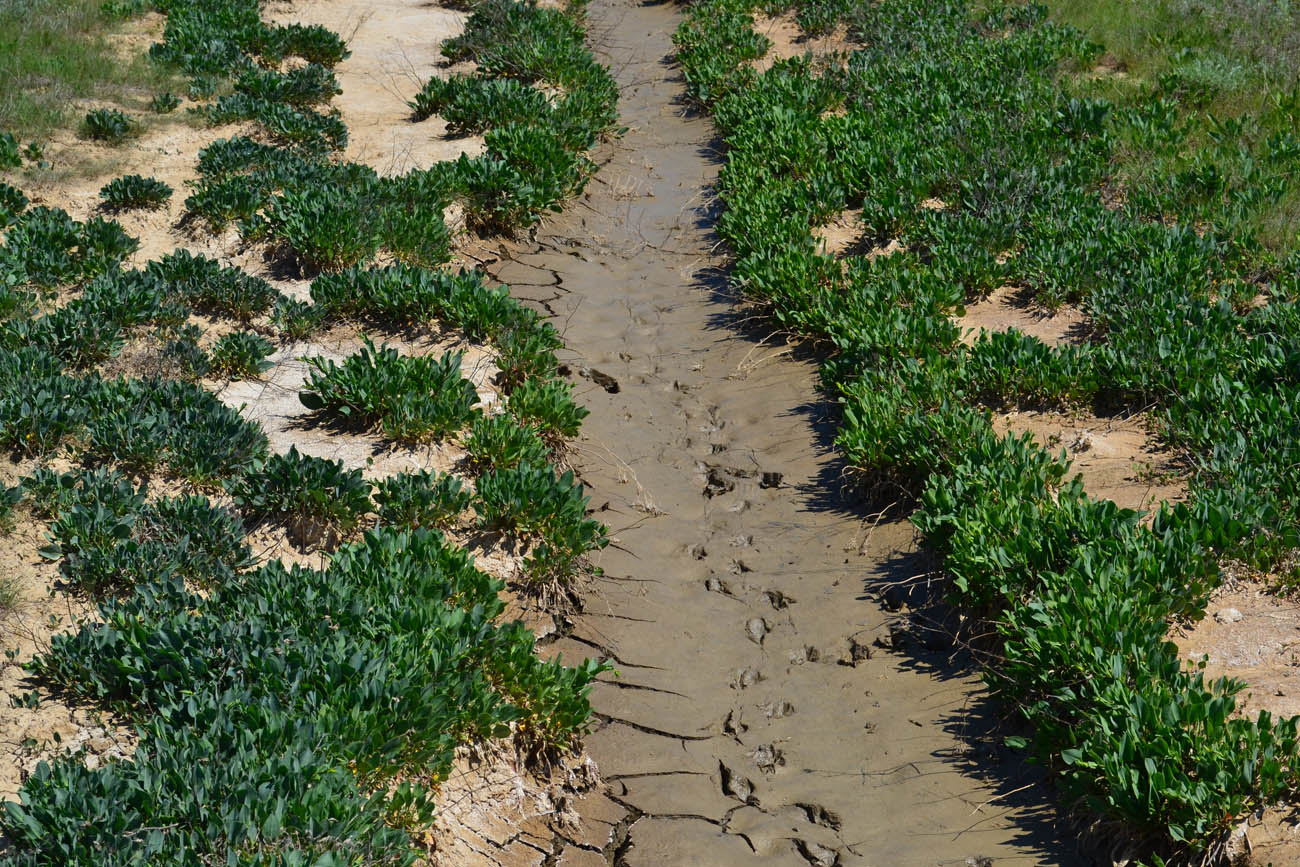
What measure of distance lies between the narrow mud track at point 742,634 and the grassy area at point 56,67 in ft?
16.1

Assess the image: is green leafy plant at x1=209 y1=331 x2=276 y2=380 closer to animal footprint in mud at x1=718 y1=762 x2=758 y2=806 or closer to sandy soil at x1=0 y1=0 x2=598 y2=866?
sandy soil at x1=0 y1=0 x2=598 y2=866

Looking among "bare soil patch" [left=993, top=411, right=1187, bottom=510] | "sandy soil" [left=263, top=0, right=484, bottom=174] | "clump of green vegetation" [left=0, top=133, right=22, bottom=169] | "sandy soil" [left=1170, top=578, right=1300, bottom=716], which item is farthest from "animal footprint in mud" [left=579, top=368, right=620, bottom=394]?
"clump of green vegetation" [left=0, top=133, right=22, bottom=169]

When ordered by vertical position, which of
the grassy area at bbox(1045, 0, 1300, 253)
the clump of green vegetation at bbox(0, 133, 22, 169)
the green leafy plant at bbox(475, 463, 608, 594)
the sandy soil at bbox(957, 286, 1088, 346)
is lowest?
the green leafy plant at bbox(475, 463, 608, 594)

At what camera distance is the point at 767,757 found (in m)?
5.68

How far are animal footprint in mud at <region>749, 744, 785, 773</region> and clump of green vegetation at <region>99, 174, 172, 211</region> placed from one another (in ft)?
24.4

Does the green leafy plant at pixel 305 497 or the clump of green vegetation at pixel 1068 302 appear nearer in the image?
the clump of green vegetation at pixel 1068 302

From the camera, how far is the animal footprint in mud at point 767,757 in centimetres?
562

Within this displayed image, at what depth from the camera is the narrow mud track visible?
17.2 ft

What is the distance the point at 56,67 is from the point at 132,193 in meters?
3.36

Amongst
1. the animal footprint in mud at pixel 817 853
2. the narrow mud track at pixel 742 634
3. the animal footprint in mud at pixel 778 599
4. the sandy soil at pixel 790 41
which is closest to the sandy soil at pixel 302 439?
the narrow mud track at pixel 742 634

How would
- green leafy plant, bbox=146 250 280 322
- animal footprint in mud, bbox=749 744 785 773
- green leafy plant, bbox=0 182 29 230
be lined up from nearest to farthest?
animal footprint in mud, bbox=749 744 785 773 → green leafy plant, bbox=146 250 280 322 → green leafy plant, bbox=0 182 29 230

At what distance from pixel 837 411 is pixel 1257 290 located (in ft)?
10.6

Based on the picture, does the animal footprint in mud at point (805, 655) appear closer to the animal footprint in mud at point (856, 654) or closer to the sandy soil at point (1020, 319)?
the animal footprint in mud at point (856, 654)

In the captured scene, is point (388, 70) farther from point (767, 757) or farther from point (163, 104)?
point (767, 757)
